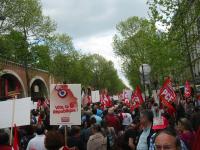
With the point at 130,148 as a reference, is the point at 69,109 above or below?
above

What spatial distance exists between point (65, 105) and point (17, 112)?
96 centimetres

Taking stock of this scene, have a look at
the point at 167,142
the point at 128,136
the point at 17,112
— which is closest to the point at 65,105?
the point at 17,112

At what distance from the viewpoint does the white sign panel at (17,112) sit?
897 centimetres

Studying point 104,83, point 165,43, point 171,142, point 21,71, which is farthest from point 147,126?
point 104,83

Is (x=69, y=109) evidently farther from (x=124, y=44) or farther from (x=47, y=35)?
(x=124, y=44)

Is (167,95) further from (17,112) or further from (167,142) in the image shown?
(167,142)

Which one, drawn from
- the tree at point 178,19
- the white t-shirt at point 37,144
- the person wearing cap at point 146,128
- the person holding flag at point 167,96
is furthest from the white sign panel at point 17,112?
the tree at point 178,19

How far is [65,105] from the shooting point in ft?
31.1

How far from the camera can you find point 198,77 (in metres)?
62.6

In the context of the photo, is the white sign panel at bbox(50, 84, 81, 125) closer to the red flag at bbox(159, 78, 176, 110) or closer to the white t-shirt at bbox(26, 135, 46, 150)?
the white t-shirt at bbox(26, 135, 46, 150)

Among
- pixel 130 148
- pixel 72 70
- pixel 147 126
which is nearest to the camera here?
pixel 147 126

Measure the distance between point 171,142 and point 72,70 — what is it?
71841mm

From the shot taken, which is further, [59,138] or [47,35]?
[47,35]

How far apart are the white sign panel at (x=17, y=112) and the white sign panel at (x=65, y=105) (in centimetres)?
57
